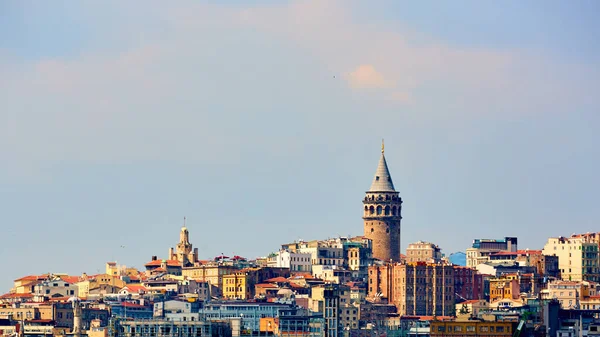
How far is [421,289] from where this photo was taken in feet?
634

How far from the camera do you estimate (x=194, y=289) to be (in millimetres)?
193750

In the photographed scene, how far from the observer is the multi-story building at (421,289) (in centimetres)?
19238

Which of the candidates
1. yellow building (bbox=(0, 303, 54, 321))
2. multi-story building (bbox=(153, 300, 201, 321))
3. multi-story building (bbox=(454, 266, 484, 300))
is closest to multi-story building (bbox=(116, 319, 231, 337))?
multi-story building (bbox=(153, 300, 201, 321))

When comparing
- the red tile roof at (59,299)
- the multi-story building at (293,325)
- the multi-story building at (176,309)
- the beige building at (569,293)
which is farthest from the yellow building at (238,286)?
the beige building at (569,293)

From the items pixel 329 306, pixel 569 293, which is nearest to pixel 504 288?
pixel 569 293

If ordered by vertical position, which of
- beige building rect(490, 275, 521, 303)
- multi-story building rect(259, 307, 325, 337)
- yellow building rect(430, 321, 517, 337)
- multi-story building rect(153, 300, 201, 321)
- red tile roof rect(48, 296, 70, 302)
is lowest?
yellow building rect(430, 321, 517, 337)

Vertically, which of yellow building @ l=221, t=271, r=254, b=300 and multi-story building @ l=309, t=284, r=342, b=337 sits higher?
yellow building @ l=221, t=271, r=254, b=300

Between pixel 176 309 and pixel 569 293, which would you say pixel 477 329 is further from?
pixel 569 293

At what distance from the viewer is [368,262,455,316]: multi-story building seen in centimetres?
19238

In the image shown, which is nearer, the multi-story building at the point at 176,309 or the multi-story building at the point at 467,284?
the multi-story building at the point at 176,309

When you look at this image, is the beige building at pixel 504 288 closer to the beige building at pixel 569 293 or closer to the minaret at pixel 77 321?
the beige building at pixel 569 293

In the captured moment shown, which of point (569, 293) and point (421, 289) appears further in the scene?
point (421, 289)

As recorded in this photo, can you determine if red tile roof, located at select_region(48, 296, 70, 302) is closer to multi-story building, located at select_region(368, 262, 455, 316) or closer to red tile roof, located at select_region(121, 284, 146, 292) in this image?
red tile roof, located at select_region(121, 284, 146, 292)

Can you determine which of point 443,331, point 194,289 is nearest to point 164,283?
point 194,289
